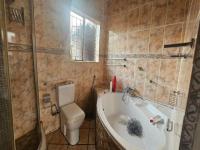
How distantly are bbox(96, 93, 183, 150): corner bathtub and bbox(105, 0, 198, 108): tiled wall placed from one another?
1.02ft

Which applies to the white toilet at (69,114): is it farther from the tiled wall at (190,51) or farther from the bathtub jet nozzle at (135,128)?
the tiled wall at (190,51)

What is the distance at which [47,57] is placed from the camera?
179 centimetres

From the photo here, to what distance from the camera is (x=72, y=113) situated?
5.90 ft

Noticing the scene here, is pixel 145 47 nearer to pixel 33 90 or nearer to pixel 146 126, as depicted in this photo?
pixel 146 126

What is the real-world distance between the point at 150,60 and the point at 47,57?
176 centimetres

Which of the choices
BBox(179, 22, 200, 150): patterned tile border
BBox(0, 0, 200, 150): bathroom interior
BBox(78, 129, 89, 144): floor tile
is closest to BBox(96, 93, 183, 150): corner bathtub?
BBox(0, 0, 200, 150): bathroom interior

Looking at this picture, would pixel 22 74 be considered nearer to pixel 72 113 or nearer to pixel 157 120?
pixel 72 113

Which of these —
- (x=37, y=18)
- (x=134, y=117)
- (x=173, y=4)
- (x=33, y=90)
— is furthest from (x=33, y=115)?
(x=173, y=4)

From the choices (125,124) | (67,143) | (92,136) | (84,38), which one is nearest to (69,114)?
(67,143)

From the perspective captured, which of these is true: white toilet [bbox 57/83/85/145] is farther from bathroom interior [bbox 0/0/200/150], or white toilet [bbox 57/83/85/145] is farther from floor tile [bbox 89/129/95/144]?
floor tile [bbox 89/129/95/144]

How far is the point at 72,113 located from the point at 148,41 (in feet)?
5.98

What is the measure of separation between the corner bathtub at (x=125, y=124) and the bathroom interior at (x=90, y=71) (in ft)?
0.05

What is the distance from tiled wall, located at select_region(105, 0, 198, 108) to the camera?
1812mm

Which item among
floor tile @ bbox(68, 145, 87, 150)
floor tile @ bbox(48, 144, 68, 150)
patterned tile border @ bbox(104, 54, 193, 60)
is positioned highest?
patterned tile border @ bbox(104, 54, 193, 60)
